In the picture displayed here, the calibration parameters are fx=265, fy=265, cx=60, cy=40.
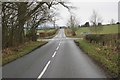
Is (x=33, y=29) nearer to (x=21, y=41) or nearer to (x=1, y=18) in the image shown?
(x=21, y=41)

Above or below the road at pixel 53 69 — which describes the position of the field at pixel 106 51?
above

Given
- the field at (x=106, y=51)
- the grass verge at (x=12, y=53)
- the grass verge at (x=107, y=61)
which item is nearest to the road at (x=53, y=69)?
the grass verge at (x=107, y=61)

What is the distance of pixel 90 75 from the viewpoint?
37.9 ft

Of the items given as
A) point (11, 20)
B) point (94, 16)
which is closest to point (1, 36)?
point (11, 20)

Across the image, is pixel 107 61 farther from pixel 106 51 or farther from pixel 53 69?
pixel 106 51

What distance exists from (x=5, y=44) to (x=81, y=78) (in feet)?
63.3

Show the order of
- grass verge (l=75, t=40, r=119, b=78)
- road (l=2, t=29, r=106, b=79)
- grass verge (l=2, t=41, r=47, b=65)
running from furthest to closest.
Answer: grass verge (l=2, t=41, r=47, b=65) < grass verge (l=75, t=40, r=119, b=78) < road (l=2, t=29, r=106, b=79)

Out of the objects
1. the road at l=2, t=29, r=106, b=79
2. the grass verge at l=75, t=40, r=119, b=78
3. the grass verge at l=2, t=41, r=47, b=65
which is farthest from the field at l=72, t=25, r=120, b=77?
the grass verge at l=2, t=41, r=47, b=65

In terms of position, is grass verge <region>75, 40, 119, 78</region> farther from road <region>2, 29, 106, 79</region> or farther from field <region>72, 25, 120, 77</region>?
road <region>2, 29, 106, 79</region>

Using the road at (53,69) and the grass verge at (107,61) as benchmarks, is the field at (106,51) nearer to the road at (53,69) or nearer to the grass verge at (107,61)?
the grass verge at (107,61)

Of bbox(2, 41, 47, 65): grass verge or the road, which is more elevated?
bbox(2, 41, 47, 65): grass verge

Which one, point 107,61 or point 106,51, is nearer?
point 107,61

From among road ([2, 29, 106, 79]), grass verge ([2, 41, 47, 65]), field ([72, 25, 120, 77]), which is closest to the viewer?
road ([2, 29, 106, 79])

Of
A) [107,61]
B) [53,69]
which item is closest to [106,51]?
[107,61]
